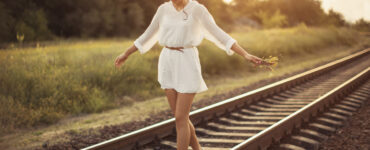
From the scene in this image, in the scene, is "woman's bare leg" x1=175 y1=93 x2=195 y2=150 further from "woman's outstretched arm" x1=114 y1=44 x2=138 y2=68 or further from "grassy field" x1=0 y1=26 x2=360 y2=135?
"grassy field" x1=0 y1=26 x2=360 y2=135

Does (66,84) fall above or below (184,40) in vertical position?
below

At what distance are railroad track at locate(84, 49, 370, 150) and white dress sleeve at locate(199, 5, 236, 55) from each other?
1.80m

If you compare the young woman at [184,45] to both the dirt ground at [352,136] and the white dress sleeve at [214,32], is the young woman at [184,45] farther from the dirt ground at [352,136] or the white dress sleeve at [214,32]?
the dirt ground at [352,136]

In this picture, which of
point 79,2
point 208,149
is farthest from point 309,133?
point 79,2

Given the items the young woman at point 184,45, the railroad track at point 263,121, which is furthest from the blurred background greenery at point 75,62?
the young woman at point 184,45

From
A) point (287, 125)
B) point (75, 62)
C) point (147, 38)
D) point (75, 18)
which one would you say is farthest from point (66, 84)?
point (75, 18)

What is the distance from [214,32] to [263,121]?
3660mm

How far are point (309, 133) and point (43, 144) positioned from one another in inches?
162

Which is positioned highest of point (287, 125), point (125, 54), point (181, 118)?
point (125, 54)

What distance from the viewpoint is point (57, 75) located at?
7.87m

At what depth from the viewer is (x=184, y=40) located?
2.90 meters

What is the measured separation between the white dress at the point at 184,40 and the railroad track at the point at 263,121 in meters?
1.74

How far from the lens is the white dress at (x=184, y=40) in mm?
2895

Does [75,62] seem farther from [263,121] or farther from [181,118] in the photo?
[181,118]
